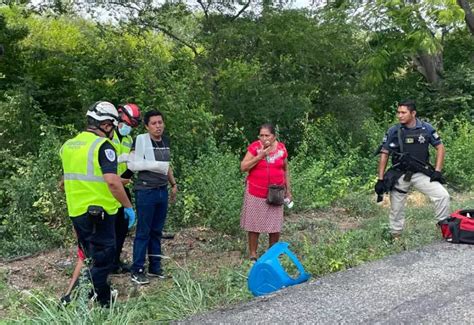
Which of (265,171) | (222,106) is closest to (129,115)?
(265,171)

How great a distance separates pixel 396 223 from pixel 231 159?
3.26 meters

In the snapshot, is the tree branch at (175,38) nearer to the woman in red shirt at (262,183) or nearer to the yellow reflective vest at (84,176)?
the woman in red shirt at (262,183)

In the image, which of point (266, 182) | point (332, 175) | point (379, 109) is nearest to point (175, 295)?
point (266, 182)

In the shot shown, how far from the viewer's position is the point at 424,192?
6629 millimetres

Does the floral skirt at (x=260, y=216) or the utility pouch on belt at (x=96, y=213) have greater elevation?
the utility pouch on belt at (x=96, y=213)

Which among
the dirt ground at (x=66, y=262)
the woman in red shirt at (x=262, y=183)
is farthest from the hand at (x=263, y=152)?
the dirt ground at (x=66, y=262)

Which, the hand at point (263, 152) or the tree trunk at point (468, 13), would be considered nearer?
the hand at point (263, 152)

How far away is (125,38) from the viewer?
10898 mm

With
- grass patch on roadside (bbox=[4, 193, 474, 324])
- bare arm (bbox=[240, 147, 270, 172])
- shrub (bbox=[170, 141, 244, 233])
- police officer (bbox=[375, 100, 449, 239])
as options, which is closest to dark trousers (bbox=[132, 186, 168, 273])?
grass patch on roadside (bbox=[4, 193, 474, 324])

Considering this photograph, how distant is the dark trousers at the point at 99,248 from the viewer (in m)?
4.67

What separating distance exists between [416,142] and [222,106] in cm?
568

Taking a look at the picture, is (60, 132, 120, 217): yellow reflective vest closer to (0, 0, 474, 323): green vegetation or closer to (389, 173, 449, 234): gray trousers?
(0, 0, 474, 323): green vegetation

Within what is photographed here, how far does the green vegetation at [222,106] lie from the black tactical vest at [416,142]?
96cm

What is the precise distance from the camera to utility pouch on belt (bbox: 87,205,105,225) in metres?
4.59
